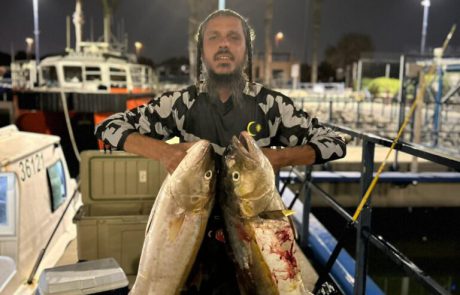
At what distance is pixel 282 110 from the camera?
2.43m

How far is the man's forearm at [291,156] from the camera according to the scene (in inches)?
84.0

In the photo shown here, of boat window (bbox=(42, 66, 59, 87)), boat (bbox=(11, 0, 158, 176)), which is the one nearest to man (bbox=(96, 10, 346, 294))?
boat (bbox=(11, 0, 158, 176))

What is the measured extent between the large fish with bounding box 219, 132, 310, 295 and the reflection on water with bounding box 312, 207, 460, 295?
22.5 ft

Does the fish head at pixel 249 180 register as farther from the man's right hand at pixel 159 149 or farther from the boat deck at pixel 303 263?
the boat deck at pixel 303 263

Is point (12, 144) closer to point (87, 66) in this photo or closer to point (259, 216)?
point (259, 216)

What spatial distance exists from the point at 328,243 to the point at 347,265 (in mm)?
688

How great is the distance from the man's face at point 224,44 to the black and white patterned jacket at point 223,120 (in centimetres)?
13

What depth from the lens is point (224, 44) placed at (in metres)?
2.42

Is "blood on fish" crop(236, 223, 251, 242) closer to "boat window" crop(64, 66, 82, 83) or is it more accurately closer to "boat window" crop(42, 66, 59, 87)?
"boat window" crop(64, 66, 82, 83)

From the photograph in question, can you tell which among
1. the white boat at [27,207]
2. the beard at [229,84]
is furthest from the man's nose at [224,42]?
the white boat at [27,207]

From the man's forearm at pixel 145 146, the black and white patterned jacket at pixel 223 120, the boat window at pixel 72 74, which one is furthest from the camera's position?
the boat window at pixel 72 74

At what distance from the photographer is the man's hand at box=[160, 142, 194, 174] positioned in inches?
79.6

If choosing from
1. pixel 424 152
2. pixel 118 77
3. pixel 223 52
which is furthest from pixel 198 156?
pixel 118 77

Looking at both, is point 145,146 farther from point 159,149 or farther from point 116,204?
point 116,204
